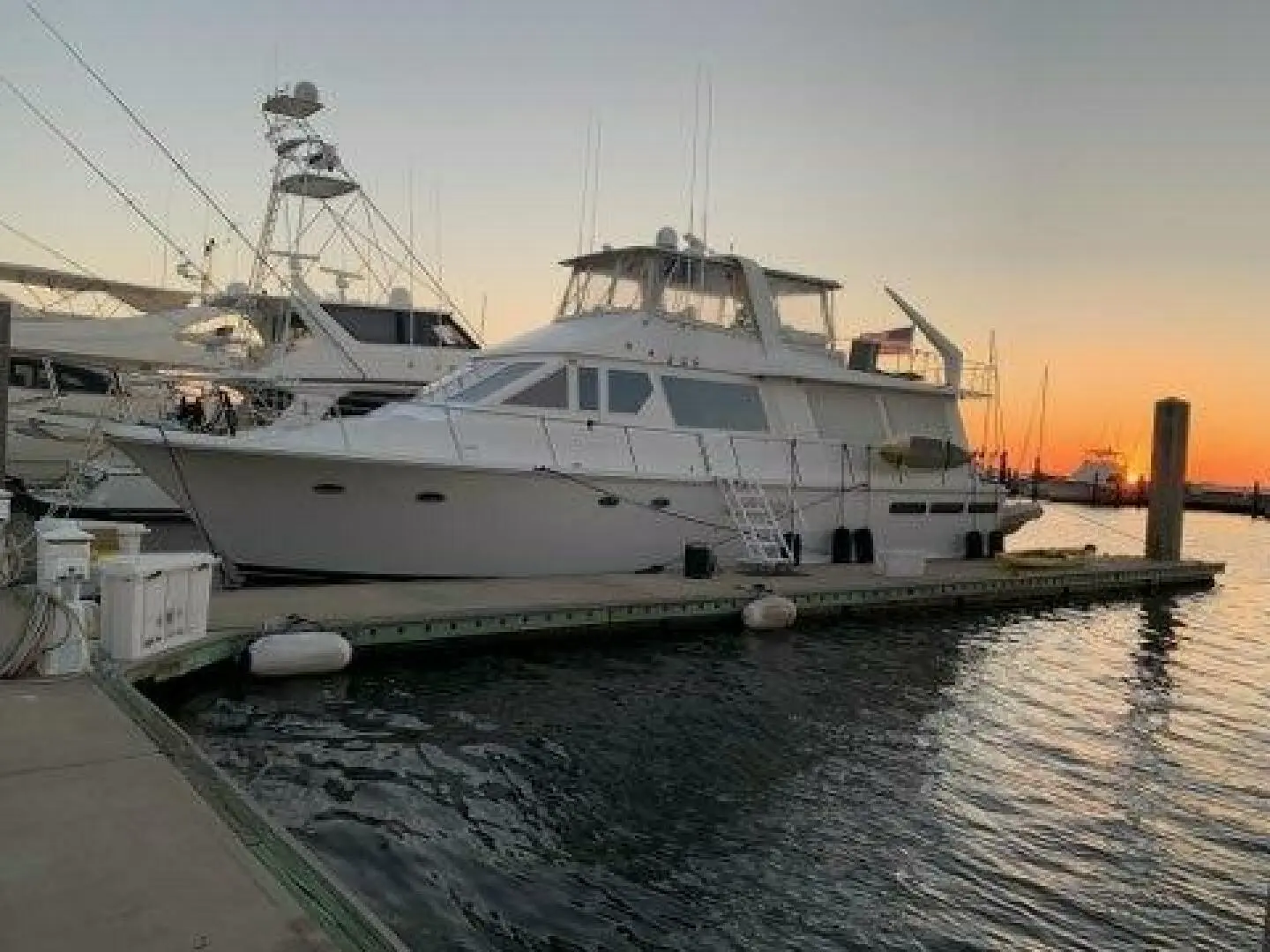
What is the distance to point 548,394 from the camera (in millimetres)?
14156

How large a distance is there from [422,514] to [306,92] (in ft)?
43.8

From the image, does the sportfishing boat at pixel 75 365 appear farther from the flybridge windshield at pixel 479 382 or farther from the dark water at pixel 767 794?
the dark water at pixel 767 794

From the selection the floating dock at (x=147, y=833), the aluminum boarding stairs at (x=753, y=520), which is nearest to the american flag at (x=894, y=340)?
the aluminum boarding stairs at (x=753, y=520)

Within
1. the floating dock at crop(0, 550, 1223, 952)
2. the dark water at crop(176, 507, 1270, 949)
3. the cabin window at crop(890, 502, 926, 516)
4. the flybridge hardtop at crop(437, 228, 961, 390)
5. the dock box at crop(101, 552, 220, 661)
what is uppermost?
the flybridge hardtop at crop(437, 228, 961, 390)

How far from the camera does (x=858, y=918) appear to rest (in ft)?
18.3

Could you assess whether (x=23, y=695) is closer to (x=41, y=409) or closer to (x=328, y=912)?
(x=328, y=912)

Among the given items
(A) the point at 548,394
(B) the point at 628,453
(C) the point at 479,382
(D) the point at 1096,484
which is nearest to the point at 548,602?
(B) the point at 628,453

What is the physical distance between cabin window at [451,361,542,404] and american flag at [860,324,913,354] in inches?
280

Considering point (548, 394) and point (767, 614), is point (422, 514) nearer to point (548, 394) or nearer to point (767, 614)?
point (548, 394)

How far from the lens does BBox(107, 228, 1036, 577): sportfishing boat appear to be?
12352mm

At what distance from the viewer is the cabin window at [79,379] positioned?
26.5 m

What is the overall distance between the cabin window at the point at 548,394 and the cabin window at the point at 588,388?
0.75ft

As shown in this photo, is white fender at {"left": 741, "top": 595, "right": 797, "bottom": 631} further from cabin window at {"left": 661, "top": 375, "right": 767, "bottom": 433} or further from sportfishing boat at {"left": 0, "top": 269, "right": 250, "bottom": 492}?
sportfishing boat at {"left": 0, "top": 269, "right": 250, "bottom": 492}

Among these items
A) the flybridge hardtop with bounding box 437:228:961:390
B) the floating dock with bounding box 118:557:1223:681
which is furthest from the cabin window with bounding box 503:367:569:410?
the floating dock with bounding box 118:557:1223:681
